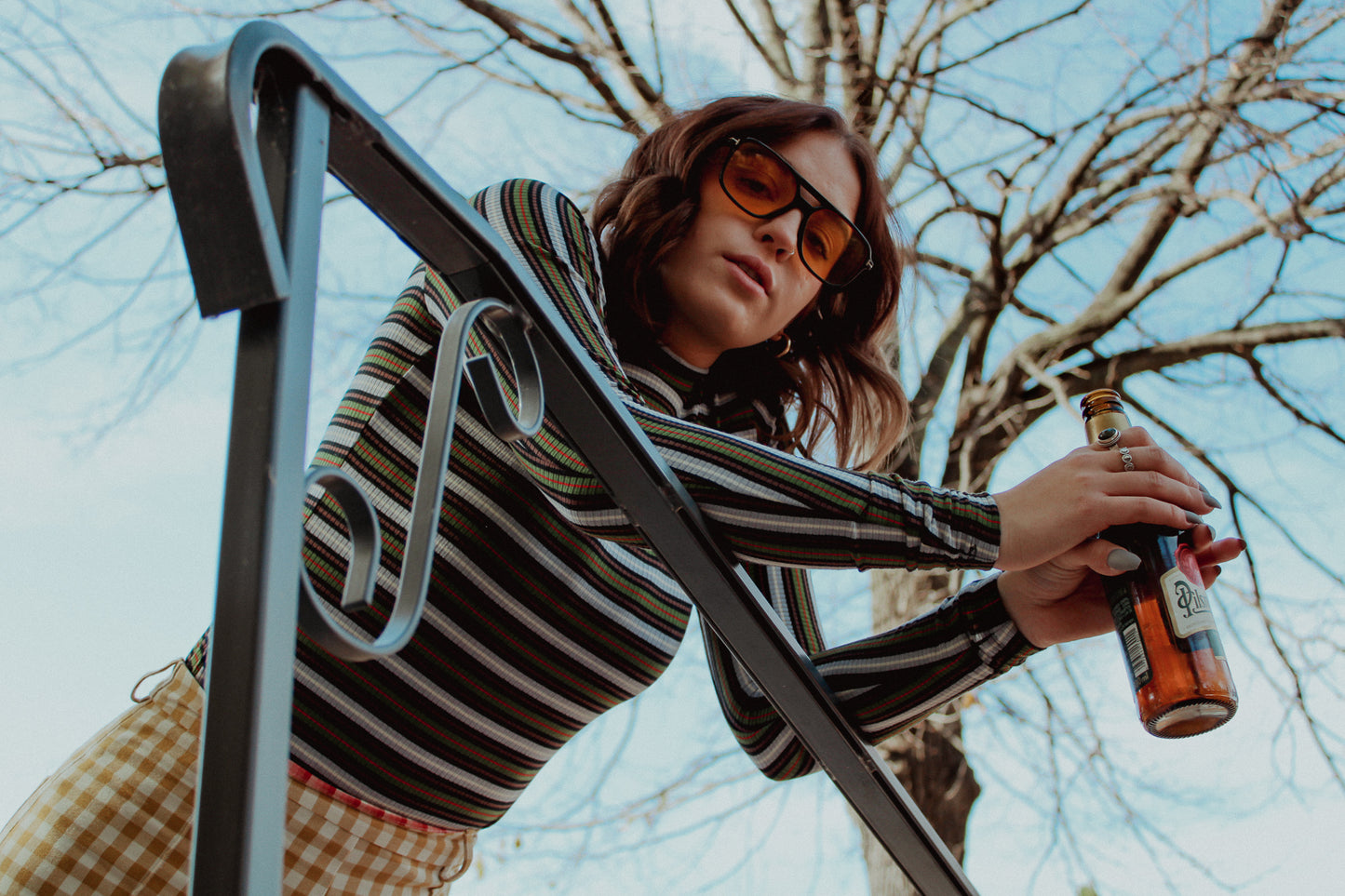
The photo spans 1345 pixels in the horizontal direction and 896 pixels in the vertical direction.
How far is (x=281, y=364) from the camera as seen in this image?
50 cm

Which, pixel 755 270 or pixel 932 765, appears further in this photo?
pixel 932 765

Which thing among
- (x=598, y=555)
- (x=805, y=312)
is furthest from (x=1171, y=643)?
(x=805, y=312)

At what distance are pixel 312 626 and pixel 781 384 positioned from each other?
1.33m

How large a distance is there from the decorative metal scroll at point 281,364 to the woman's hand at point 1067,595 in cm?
51

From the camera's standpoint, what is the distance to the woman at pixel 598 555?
915 mm

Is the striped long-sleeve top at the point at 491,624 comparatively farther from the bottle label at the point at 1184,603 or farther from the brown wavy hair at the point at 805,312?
the brown wavy hair at the point at 805,312

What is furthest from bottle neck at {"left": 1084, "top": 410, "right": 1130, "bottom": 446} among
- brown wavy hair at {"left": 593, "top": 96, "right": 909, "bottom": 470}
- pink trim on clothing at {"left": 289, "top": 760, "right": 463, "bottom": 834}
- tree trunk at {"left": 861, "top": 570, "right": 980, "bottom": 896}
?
tree trunk at {"left": 861, "top": 570, "right": 980, "bottom": 896}

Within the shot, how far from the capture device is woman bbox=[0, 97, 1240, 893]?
92 centimetres

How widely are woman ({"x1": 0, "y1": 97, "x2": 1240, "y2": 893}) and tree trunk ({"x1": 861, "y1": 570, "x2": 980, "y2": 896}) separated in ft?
8.69

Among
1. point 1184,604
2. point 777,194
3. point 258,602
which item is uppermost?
point 777,194

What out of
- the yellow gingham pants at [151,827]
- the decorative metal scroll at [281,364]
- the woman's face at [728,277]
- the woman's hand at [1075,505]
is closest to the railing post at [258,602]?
the decorative metal scroll at [281,364]

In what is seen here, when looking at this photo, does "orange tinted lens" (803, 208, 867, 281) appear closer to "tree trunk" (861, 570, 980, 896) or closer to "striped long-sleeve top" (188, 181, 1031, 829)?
"striped long-sleeve top" (188, 181, 1031, 829)

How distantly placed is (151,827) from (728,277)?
952mm

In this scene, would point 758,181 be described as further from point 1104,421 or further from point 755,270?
point 1104,421
